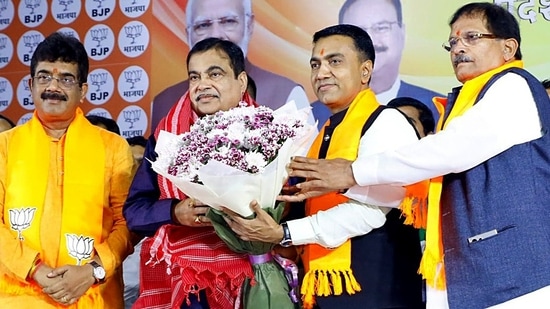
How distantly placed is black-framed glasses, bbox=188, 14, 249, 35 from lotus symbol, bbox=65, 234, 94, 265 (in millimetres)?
1770

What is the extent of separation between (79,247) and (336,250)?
3.33 ft

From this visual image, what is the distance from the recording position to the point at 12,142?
118 inches

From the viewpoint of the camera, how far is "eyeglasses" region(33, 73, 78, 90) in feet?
9.77

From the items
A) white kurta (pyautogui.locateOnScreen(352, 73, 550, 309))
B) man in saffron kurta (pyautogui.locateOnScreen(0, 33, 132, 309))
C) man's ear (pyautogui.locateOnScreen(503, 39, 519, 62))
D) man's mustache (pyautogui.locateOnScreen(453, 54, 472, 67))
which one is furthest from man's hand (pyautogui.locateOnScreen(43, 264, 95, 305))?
man's ear (pyautogui.locateOnScreen(503, 39, 519, 62))

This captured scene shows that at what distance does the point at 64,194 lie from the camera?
2.92 meters

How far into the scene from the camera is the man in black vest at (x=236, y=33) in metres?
4.19

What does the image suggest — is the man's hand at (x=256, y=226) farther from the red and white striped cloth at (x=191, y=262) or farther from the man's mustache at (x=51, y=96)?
the man's mustache at (x=51, y=96)

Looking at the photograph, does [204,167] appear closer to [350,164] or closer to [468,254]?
[350,164]

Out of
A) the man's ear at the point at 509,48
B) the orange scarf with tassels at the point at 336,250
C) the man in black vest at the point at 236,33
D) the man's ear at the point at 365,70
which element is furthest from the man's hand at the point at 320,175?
the man in black vest at the point at 236,33

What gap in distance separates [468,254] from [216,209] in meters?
0.78

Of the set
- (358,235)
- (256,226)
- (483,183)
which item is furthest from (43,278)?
(483,183)

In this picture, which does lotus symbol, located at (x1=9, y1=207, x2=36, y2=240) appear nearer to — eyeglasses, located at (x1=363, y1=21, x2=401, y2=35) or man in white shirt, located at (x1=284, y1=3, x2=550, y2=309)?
man in white shirt, located at (x1=284, y1=3, x2=550, y2=309)

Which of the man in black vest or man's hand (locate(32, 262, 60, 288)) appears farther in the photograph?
the man in black vest

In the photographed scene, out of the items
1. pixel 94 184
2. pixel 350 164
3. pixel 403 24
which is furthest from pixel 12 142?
pixel 403 24
